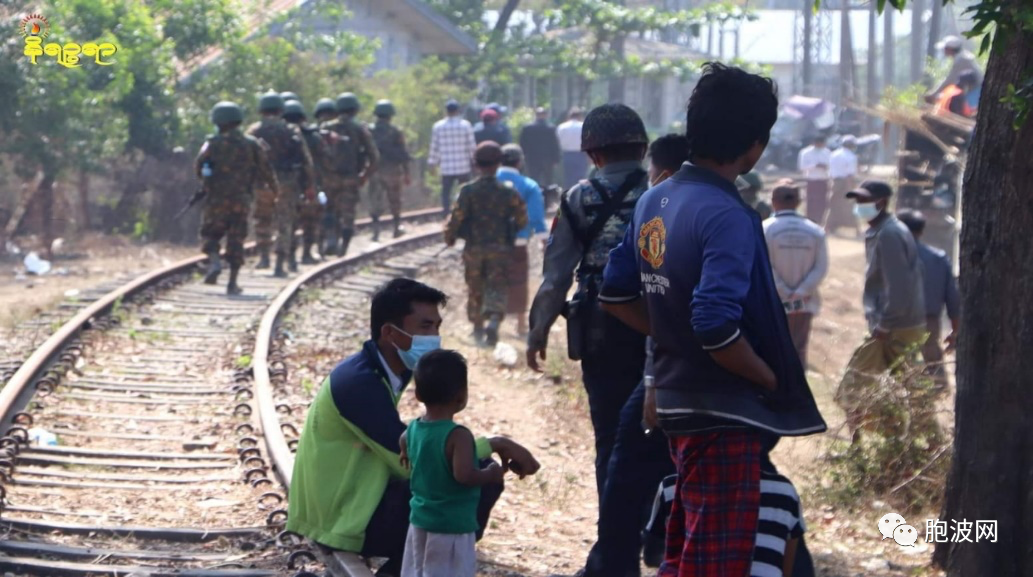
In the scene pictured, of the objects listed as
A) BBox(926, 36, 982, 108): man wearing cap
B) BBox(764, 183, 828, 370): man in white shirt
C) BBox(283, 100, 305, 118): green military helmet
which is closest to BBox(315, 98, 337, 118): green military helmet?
BBox(283, 100, 305, 118): green military helmet

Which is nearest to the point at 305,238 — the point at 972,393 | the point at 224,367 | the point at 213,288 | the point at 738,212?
the point at 213,288

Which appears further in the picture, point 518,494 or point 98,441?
point 98,441

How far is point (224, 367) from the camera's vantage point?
10.5 meters

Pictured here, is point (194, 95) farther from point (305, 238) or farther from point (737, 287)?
point (737, 287)

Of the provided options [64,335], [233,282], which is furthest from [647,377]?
[233,282]

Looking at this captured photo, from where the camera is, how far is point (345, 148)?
16.0m

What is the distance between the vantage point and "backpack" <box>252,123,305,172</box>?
48.2 ft

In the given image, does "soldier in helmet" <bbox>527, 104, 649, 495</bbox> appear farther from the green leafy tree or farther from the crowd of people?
the green leafy tree

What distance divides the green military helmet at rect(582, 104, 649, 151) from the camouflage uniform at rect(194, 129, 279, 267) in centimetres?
810

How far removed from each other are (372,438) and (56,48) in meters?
14.7

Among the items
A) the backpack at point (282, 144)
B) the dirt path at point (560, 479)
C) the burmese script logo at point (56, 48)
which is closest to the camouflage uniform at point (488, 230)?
the dirt path at point (560, 479)

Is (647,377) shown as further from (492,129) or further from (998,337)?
(492,129)

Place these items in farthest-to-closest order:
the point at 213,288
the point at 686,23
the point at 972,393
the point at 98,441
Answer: the point at 686,23, the point at 213,288, the point at 98,441, the point at 972,393

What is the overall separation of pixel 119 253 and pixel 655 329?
15249 mm
